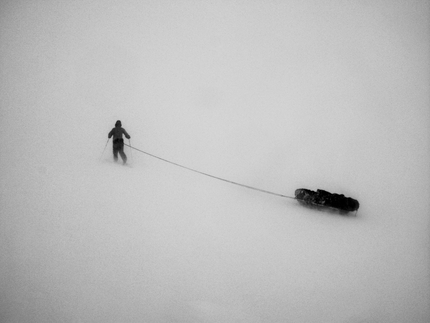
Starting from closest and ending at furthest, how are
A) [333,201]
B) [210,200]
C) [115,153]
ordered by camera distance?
[333,201] → [210,200] → [115,153]

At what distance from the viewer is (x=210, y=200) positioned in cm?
551

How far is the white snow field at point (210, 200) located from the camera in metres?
2.92

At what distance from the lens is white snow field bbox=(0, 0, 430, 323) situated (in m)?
2.92

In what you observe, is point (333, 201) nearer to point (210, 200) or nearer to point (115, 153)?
point (210, 200)

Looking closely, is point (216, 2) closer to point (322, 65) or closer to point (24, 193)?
point (322, 65)

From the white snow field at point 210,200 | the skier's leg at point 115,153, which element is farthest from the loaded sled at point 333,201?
the skier's leg at point 115,153

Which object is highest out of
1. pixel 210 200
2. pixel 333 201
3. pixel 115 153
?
pixel 333 201

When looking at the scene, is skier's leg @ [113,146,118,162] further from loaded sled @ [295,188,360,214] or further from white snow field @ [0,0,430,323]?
loaded sled @ [295,188,360,214]

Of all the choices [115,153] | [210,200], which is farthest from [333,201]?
[115,153]

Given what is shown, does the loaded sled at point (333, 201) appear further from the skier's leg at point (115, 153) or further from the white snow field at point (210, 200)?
the skier's leg at point (115, 153)

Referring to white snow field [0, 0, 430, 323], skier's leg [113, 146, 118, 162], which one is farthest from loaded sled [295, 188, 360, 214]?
skier's leg [113, 146, 118, 162]

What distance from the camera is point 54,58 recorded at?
19.9 metres

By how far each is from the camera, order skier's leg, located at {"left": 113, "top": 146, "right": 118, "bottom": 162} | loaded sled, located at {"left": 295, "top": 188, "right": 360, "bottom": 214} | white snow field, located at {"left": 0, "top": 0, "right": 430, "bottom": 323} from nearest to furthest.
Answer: white snow field, located at {"left": 0, "top": 0, "right": 430, "bottom": 323}, loaded sled, located at {"left": 295, "top": 188, "right": 360, "bottom": 214}, skier's leg, located at {"left": 113, "top": 146, "right": 118, "bottom": 162}

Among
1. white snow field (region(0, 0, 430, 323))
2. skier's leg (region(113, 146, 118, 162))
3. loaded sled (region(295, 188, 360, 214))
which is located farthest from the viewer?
skier's leg (region(113, 146, 118, 162))
